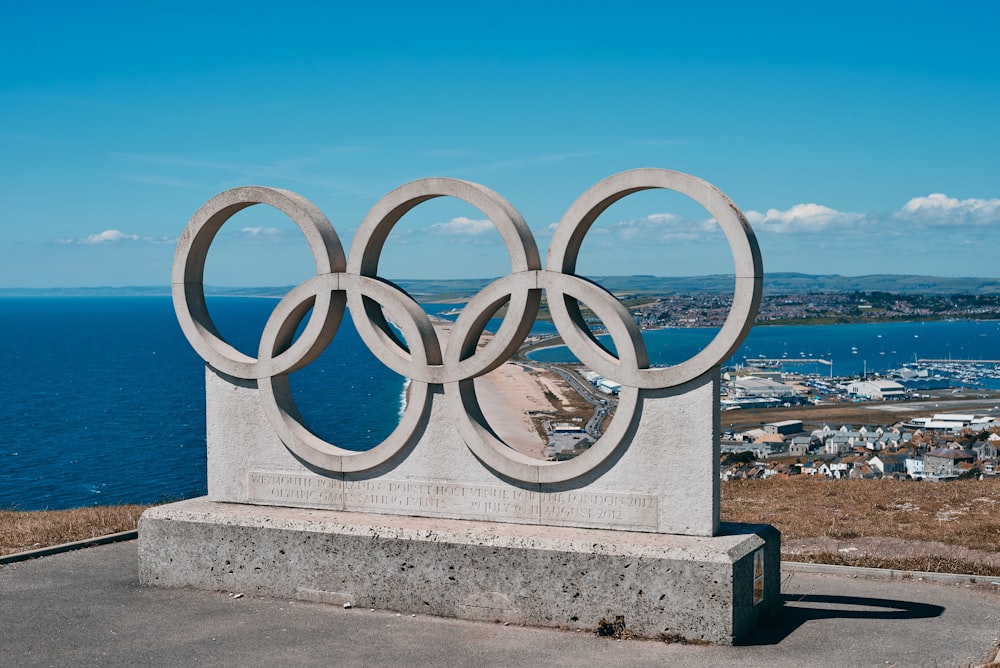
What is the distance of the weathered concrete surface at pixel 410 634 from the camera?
9648 mm

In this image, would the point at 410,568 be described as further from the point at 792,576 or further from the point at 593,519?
the point at 792,576

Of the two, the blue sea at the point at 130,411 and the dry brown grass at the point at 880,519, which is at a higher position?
the dry brown grass at the point at 880,519

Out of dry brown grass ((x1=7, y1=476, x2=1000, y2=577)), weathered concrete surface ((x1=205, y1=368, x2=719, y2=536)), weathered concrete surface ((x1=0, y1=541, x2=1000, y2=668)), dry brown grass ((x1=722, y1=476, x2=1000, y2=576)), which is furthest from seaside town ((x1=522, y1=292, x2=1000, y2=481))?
weathered concrete surface ((x1=205, y1=368, x2=719, y2=536))

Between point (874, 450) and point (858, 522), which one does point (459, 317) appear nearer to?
point (858, 522)

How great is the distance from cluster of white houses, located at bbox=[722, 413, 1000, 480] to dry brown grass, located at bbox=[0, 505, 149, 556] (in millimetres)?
19945

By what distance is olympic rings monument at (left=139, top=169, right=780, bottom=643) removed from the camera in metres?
A: 10.3

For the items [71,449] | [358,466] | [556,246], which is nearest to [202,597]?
[358,466]

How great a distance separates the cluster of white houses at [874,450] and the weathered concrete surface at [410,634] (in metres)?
19.6

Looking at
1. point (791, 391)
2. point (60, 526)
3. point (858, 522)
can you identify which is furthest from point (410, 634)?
point (791, 391)

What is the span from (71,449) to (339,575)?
5454 cm

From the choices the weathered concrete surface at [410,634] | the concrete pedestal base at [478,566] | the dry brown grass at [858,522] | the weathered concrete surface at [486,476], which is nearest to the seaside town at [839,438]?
the dry brown grass at [858,522]

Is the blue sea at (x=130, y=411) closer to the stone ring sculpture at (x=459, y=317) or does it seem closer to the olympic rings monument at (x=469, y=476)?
the olympic rings monument at (x=469, y=476)

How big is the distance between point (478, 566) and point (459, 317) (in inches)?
107

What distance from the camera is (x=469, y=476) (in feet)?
37.7
